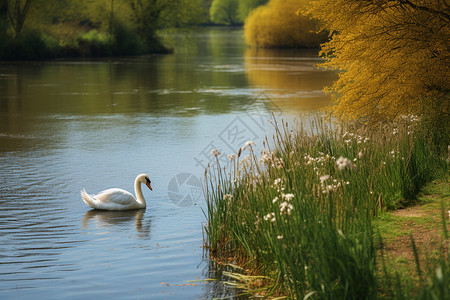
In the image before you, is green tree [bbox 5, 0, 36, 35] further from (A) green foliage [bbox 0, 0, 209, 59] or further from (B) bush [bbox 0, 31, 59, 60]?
(B) bush [bbox 0, 31, 59, 60]

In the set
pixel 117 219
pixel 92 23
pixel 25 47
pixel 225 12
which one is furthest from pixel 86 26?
pixel 225 12

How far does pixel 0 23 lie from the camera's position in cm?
4231

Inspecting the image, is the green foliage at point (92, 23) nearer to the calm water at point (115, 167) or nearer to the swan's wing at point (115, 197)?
the calm water at point (115, 167)

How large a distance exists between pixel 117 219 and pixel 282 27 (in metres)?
53.4

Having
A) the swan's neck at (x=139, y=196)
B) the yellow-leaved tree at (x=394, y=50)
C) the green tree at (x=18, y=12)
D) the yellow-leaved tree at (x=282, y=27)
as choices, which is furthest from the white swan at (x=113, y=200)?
the yellow-leaved tree at (x=282, y=27)

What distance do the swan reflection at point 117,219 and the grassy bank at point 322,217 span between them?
1.39 meters

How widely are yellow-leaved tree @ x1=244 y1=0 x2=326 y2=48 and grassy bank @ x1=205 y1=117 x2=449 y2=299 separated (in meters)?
51.0

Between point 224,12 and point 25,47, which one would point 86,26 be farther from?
point 224,12

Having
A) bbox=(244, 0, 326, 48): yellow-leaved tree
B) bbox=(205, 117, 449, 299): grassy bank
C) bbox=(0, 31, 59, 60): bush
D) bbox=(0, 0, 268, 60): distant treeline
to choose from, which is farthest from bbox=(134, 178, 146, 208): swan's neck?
bbox=(244, 0, 326, 48): yellow-leaved tree

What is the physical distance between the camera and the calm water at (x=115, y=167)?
6930 mm

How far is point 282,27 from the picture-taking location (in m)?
60.9

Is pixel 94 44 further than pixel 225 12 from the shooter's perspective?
No

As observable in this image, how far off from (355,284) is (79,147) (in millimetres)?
10678

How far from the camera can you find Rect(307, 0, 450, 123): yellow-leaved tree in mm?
11461
